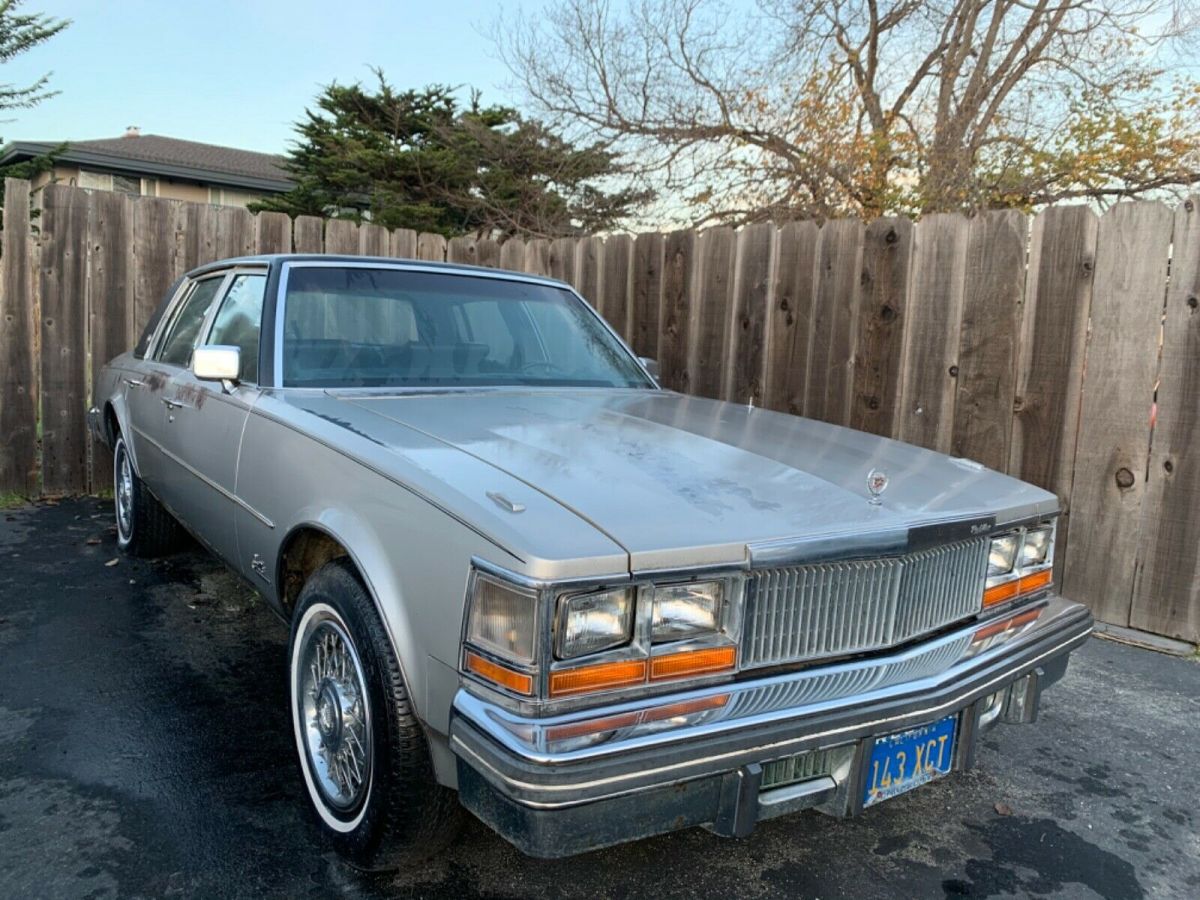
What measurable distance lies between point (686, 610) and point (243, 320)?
2560 mm

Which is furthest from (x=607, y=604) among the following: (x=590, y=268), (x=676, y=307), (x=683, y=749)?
(x=590, y=268)

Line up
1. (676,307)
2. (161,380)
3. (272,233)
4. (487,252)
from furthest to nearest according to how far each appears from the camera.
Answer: (487,252) < (272,233) < (676,307) < (161,380)

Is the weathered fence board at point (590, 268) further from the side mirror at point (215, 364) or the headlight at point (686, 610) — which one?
the headlight at point (686, 610)

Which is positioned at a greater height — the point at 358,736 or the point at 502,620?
the point at 502,620

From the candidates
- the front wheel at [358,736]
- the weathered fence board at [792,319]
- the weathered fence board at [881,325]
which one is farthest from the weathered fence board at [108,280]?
the weathered fence board at [881,325]

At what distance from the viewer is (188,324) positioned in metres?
4.33

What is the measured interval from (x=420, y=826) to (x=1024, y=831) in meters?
1.77

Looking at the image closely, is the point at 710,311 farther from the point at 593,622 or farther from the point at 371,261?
the point at 593,622

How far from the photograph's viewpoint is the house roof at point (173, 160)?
22281 millimetres

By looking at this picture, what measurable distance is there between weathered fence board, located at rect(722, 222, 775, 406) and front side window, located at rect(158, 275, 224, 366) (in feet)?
9.96

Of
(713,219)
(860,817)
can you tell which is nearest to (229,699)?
(860,817)

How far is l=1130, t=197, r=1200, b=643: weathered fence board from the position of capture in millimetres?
3883

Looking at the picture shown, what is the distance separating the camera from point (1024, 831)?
2578mm

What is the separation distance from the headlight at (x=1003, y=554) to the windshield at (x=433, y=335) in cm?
171
